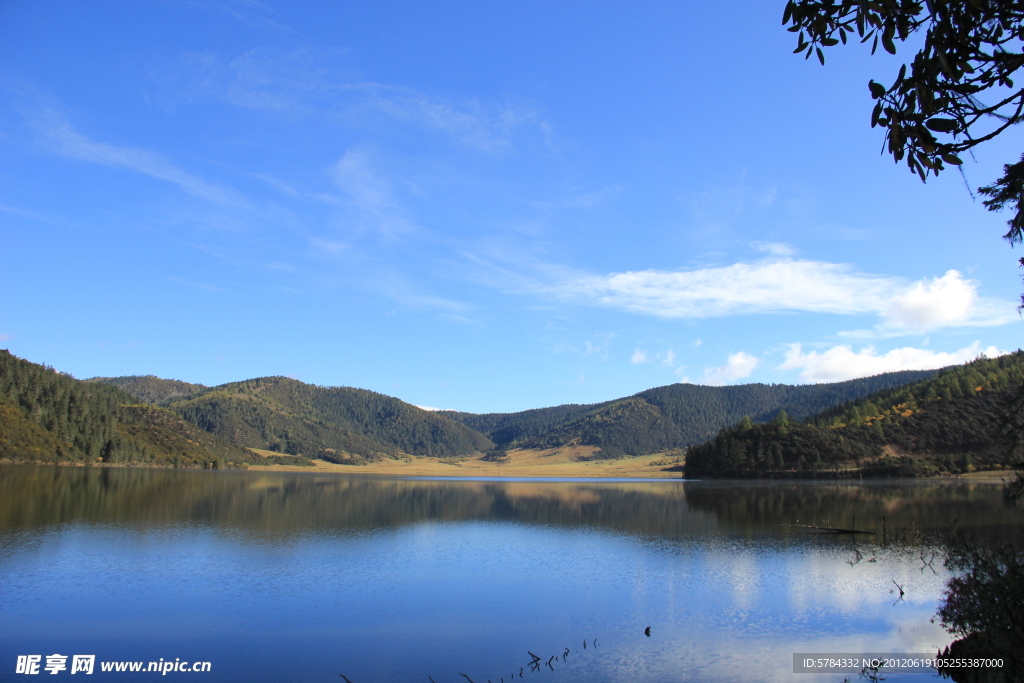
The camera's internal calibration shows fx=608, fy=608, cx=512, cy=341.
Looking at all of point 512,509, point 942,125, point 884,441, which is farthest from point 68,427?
point 884,441

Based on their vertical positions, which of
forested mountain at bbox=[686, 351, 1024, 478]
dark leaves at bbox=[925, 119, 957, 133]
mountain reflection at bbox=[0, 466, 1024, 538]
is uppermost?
dark leaves at bbox=[925, 119, 957, 133]

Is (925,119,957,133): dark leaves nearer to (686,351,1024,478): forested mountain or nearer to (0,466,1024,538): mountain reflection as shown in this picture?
(0,466,1024,538): mountain reflection

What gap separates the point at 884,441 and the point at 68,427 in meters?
193

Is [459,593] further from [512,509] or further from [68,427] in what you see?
[68,427]

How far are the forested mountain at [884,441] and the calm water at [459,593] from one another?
83.6 meters

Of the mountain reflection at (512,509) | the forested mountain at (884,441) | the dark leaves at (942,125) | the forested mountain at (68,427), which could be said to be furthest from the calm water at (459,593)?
the forested mountain at (68,427)

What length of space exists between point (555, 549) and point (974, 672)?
30.6m

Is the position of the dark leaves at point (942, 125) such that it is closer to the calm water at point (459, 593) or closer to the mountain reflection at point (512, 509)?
the calm water at point (459, 593)

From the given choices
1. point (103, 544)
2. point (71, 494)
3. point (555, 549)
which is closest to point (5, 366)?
point (71, 494)

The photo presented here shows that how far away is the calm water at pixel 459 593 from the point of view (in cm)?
2069

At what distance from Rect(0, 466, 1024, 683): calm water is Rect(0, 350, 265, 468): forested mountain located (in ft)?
288

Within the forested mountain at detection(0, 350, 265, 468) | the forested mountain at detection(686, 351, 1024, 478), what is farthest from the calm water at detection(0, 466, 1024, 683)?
the forested mountain at detection(0, 350, 265, 468)

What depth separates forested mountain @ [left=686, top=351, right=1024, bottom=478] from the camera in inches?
5359

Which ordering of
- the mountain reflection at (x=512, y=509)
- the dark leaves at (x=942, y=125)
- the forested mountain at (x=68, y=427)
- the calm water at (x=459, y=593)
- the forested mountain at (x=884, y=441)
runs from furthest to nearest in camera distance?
1. the forested mountain at (x=884, y=441)
2. the forested mountain at (x=68, y=427)
3. the mountain reflection at (x=512, y=509)
4. the calm water at (x=459, y=593)
5. the dark leaves at (x=942, y=125)
